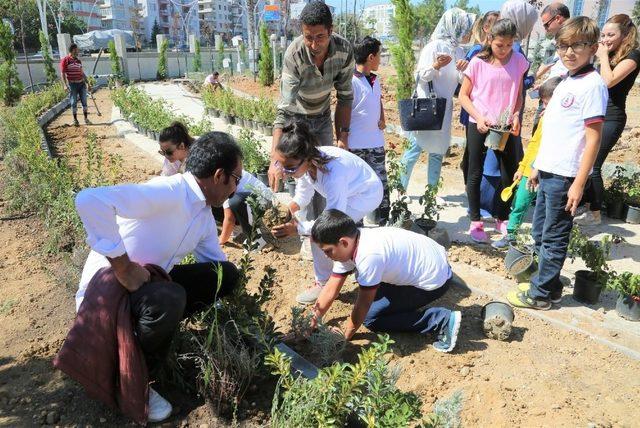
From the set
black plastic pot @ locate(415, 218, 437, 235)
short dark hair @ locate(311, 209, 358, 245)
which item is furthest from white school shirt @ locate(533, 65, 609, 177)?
short dark hair @ locate(311, 209, 358, 245)

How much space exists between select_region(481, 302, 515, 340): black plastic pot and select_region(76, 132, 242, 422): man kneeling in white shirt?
143 centimetres

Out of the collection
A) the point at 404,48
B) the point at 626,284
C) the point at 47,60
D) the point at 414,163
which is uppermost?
the point at 404,48

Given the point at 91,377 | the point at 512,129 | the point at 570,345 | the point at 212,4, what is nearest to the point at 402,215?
the point at 512,129

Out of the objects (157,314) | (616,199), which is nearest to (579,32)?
(157,314)

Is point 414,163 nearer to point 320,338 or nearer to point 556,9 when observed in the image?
point 556,9

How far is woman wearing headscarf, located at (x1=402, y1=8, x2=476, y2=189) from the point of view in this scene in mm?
4211

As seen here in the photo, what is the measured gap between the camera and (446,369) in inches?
94.4

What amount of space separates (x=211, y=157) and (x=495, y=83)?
2686 millimetres

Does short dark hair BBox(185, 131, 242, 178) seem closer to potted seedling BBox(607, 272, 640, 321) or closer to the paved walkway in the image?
the paved walkway

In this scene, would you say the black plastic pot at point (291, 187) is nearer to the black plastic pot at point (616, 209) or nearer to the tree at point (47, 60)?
the black plastic pot at point (616, 209)

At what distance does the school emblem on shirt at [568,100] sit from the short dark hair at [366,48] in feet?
5.30

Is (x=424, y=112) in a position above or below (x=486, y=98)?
below

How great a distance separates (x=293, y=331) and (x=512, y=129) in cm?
245

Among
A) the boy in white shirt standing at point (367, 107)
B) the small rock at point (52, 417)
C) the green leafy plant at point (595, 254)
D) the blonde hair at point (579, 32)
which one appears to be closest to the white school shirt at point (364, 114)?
the boy in white shirt standing at point (367, 107)
